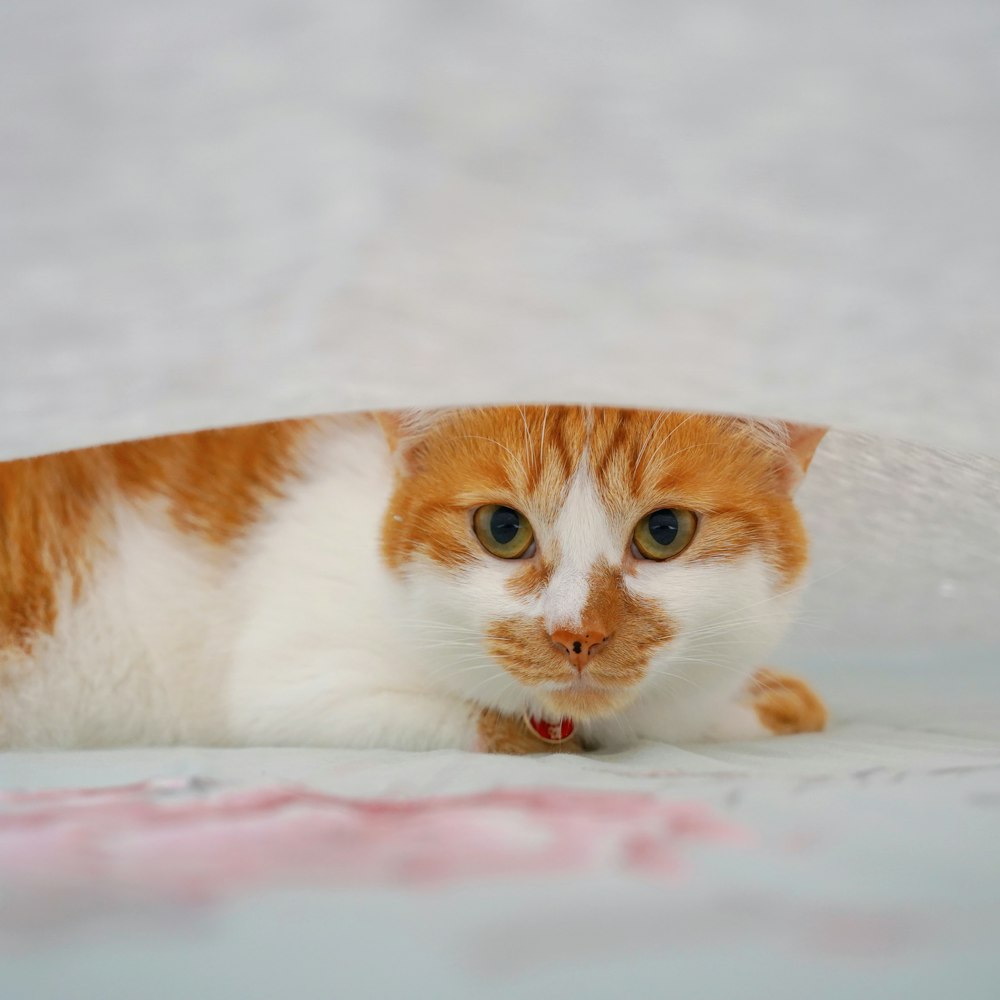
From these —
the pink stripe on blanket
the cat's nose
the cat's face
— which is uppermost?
the cat's face

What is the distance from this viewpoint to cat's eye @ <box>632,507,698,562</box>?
1.18 meters

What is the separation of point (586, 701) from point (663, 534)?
0.21 metres

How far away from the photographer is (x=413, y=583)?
4.12 feet

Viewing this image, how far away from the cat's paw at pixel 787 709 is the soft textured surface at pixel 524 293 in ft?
1.94

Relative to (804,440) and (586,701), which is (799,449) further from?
(586,701)

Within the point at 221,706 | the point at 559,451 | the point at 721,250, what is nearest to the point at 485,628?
the point at 559,451

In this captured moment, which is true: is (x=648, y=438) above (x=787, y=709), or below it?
above

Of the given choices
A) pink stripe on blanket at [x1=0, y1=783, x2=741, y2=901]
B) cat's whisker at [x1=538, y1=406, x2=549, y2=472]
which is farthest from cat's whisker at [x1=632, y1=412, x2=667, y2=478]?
pink stripe on blanket at [x1=0, y1=783, x2=741, y2=901]

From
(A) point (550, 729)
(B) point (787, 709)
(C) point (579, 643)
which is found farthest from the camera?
(B) point (787, 709)

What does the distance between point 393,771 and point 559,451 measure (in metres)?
0.43

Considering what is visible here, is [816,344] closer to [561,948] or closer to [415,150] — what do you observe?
[415,150]

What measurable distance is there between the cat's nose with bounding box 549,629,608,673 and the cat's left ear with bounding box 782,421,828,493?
364 mm

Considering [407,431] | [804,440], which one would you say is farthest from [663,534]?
[407,431]

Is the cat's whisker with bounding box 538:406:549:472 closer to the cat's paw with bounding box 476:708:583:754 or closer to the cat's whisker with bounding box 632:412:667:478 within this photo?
the cat's whisker with bounding box 632:412:667:478
